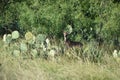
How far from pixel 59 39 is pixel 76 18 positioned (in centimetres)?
78

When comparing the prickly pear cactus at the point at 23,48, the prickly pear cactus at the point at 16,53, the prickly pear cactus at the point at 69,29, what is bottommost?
the prickly pear cactus at the point at 16,53

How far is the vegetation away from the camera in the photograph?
787cm

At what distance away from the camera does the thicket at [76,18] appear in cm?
1103

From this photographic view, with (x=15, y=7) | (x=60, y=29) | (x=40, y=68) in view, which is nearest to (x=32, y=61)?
(x=40, y=68)

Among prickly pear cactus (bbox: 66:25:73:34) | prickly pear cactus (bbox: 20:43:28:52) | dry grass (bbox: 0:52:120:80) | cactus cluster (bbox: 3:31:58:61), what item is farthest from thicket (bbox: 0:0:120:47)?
dry grass (bbox: 0:52:120:80)

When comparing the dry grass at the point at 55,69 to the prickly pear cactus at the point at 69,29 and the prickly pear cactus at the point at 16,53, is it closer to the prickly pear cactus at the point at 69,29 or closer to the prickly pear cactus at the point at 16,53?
the prickly pear cactus at the point at 16,53

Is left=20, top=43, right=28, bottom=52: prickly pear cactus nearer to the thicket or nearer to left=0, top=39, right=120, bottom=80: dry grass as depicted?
left=0, top=39, right=120, bottom=80: dry grass

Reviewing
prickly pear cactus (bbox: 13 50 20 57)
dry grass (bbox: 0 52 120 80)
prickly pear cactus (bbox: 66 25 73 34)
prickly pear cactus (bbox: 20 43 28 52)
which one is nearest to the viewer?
dry grass (bbox: 0 52 120 80)

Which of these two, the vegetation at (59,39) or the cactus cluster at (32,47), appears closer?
the vegetation at (59,39)

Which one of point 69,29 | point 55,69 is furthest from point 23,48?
point 69,29

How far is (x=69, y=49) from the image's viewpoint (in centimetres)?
985

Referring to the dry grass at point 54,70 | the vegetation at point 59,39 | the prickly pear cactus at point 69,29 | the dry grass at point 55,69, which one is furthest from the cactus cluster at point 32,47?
the prickly pear cactus at point 69,29

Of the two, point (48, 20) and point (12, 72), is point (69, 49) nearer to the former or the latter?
point (48, 20)

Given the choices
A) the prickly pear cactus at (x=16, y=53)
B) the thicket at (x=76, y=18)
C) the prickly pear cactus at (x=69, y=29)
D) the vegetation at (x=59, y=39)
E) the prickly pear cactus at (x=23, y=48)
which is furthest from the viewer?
the thicket at (x=76, y=18)
